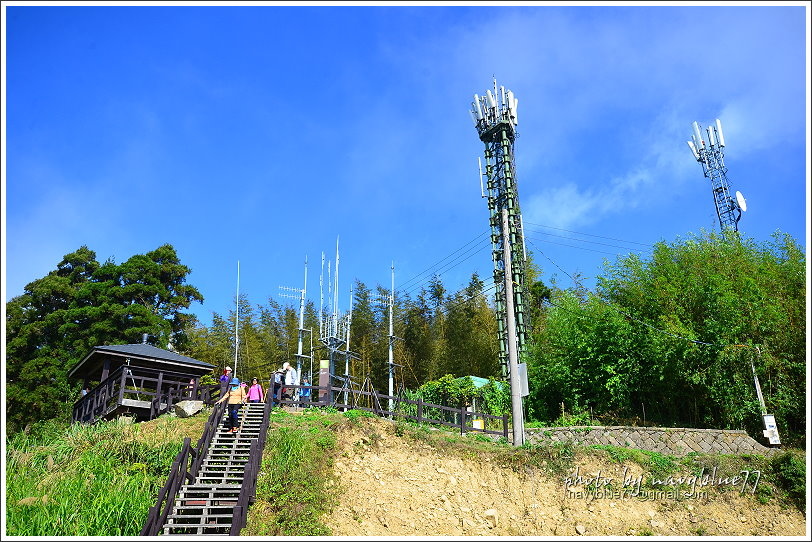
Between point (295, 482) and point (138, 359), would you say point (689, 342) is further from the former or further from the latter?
point (138, 359)

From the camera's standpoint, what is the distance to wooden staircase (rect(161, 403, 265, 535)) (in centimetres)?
962

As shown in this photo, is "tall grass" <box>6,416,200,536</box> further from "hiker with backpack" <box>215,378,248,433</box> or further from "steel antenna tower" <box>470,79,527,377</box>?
"steel antenna tower" <box>470,79,527,377</box>

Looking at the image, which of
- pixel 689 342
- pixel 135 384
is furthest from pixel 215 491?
pixel 689 342

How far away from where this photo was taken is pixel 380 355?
36156mm

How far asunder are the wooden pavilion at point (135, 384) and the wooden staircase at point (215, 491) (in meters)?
5.41

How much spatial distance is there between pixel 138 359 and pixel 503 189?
674 inches

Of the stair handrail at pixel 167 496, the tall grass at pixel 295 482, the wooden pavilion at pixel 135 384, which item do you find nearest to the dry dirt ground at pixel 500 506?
the tall grass at pixel 295 482

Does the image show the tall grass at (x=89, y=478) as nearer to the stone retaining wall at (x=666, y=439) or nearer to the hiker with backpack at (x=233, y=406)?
the hiker with backpack at (x=233, y=406)

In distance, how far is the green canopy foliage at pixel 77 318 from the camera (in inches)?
1082

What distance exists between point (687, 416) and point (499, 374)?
1218 cm

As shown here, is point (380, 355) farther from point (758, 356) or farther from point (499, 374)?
point (758, 356)

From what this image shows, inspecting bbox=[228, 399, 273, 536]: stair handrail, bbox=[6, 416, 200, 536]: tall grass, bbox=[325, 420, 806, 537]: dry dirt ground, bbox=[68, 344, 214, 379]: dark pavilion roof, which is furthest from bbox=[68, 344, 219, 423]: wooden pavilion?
bbox=[325, 420, 806, 537]: dry dirt ground

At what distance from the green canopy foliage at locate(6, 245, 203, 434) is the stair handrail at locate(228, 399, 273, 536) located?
1713 cm

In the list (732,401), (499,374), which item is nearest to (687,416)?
(732,401)
